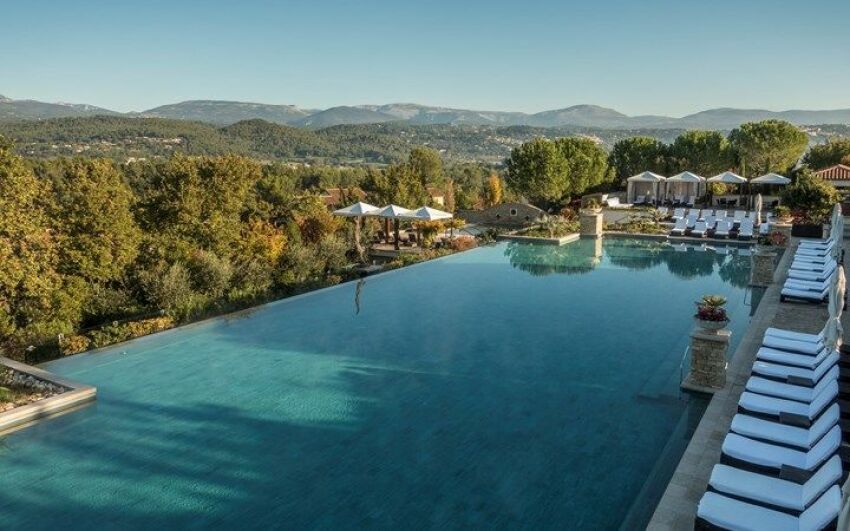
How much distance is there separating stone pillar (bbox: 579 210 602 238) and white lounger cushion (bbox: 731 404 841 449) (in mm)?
17858

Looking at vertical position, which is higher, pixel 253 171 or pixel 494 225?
pixel 253 171

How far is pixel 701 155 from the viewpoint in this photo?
115ft

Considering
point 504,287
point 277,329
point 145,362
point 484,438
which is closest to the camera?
point 484,438

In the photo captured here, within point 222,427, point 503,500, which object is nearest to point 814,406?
point 503,500

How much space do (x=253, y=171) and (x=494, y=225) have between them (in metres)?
14.2

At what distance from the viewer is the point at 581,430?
704 cm

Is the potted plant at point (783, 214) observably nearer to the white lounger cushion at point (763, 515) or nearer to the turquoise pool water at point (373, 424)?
the turquoise pool water at point (373, 424)

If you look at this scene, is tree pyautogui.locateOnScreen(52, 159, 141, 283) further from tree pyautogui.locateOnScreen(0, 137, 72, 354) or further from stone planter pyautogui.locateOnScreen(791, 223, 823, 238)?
stone planter pyautogui.locateOnScreen(791, 223, 823, 238)

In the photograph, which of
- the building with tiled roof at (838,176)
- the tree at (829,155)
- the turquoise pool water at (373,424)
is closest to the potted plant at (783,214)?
the building with tiled roof at (838,176)

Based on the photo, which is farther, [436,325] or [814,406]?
[436,325]

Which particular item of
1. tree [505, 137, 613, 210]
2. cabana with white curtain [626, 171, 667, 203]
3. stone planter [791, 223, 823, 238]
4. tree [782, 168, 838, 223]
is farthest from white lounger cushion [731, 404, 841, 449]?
cabana with white curtain [626, 171, 667, 203]

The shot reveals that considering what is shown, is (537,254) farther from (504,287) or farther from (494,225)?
(494,225)

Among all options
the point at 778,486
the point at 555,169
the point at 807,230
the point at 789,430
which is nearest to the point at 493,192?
the point at 555,169

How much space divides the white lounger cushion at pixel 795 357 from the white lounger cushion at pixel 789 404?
1.05 m
